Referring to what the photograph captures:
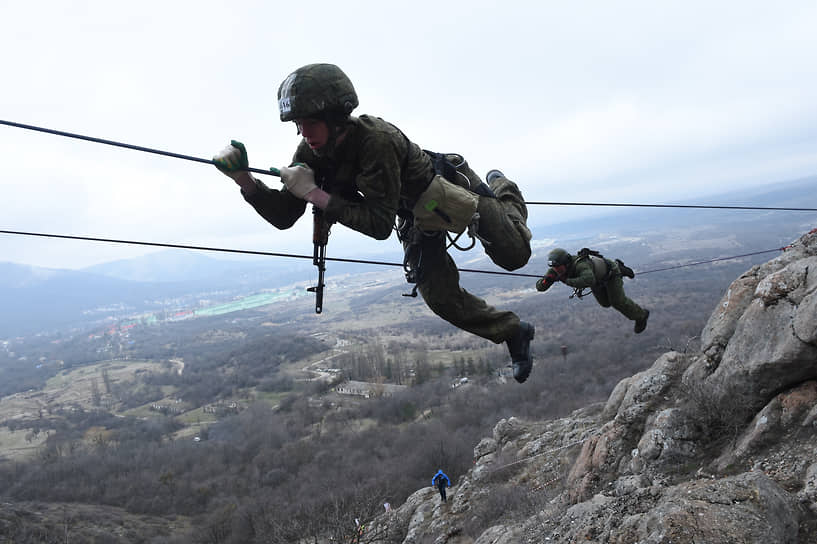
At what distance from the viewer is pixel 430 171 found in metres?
3.99

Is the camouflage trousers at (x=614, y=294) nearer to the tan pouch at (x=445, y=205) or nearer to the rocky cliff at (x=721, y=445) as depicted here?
the rocky cliff at (x=721, y=445)

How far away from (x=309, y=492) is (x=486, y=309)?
142 feet

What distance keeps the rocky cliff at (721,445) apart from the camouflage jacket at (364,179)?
4.41m

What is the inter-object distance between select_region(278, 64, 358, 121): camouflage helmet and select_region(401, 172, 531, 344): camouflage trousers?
5.03 ft

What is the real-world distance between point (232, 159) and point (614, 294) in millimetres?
6241

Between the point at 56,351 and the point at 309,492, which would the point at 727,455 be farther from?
the point at 56,351

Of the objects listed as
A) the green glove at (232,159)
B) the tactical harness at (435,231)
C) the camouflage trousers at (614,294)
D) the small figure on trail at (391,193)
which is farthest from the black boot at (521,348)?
the green glove at (232,159)

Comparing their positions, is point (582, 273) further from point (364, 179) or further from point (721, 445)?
point (721, 445)

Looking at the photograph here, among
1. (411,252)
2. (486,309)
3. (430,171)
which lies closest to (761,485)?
(486,309)

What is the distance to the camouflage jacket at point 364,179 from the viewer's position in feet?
11.2

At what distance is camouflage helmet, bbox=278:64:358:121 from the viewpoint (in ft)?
10.7

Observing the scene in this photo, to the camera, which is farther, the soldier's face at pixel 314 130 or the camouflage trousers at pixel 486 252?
the camouflage trousers at pixel 486 252

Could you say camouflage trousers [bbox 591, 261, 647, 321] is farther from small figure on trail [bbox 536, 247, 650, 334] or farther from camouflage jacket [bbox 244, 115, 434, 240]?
camouflage jacket [bbox 244, 115, 434, 240]

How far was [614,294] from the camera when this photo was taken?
285 inches
